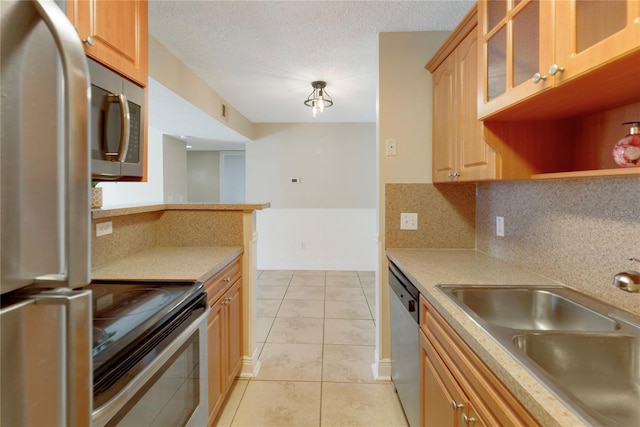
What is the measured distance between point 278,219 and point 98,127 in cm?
400

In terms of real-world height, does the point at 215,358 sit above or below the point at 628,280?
below

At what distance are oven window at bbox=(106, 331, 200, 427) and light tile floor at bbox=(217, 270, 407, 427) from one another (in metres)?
0.67

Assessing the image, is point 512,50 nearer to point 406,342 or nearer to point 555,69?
point 555,69

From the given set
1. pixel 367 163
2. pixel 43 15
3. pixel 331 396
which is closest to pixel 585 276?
pixel 331 396

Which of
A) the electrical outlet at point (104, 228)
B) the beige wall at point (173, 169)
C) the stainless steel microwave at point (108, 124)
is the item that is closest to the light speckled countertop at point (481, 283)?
the stainless steel microwave at point (108, 124)

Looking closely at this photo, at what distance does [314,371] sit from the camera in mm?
2229

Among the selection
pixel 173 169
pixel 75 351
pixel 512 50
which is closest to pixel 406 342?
pixel 512 50

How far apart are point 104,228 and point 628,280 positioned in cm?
226

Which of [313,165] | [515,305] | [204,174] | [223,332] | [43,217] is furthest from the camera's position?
[204,174]

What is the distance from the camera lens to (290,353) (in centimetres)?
246

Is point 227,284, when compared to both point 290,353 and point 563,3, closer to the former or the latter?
point 290,353

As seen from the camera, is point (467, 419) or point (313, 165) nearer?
point (467, 419)

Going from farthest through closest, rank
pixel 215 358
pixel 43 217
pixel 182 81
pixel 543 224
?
pixel 182 81, pixel 215 358, pixel 543 224, pixel 43 217

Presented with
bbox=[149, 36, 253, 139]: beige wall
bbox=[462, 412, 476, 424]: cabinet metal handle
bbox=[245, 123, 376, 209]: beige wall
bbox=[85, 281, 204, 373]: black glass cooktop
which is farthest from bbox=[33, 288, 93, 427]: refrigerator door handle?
bbox=[245, 123, 376, 209]: beige wall
